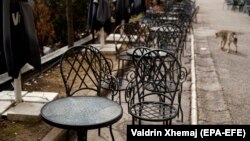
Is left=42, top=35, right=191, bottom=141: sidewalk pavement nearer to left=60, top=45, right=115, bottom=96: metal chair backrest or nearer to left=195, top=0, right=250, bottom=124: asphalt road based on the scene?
left=195, top=0, right=250, bottom=124: asphalt road

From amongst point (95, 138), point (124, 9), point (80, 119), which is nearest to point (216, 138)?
point (95, 138)

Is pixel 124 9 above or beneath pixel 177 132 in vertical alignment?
above

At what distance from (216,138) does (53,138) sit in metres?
2.00

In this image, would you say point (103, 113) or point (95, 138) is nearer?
point (103, 113)

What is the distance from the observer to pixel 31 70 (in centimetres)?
727

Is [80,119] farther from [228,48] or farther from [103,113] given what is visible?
[228,48]

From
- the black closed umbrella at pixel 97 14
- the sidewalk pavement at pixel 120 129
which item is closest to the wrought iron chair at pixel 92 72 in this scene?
the sidewalk pavement at pixel 120 129

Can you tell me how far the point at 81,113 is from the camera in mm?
3619

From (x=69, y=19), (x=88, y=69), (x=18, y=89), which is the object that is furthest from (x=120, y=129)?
(x=69, y=19)

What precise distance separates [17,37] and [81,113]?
1.71 meters

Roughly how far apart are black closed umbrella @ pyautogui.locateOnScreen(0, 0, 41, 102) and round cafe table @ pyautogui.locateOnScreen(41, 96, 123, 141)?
43.4 inches

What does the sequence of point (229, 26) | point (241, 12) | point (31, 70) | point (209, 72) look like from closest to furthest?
point (31, 70)
point (209, 72)
point (229, 26)
point (241, 12)

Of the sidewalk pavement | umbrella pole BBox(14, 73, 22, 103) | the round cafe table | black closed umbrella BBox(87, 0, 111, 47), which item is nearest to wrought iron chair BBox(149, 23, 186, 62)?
the sidewalk pavement

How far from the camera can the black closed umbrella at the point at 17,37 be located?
466 cm
